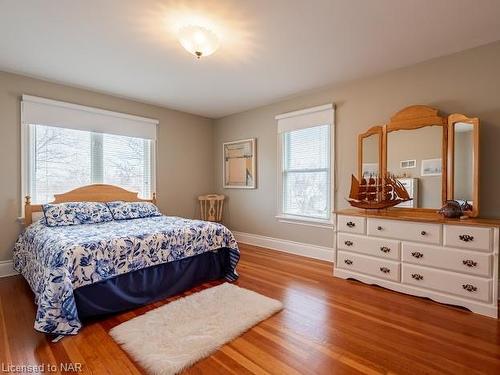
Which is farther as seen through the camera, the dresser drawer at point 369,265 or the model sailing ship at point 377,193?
the model sailing ship at point 377,193

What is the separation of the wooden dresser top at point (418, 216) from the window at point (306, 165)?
80 cm

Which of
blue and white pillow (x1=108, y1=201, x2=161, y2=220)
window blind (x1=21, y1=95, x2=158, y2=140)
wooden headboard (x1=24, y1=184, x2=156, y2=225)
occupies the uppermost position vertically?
window blind (x1=21, y1=95, x2=158, y2=140)

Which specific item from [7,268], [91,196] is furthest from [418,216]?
[7,268]

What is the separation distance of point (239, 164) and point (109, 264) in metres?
3.02

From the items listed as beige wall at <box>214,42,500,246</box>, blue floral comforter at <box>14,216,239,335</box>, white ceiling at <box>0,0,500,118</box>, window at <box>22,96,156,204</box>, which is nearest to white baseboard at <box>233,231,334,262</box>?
beige wall at <box>214,42,500,246</box>

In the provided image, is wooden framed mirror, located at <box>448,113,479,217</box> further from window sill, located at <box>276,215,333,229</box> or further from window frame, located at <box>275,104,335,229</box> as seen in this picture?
window sill, located at <box>276,215,333,229</box>

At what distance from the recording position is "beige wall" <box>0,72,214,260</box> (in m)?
3.20

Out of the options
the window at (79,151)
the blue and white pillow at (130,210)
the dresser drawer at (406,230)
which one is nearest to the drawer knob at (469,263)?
the dresser drawer at (406,230)

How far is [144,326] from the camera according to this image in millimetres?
2039

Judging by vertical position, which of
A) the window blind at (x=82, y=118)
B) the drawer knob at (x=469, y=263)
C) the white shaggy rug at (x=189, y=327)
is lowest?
the white shaggy rug at (x=189, y=327)

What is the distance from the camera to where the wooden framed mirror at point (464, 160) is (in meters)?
2.53

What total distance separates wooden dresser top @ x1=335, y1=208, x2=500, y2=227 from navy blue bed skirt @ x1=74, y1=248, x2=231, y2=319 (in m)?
1.59

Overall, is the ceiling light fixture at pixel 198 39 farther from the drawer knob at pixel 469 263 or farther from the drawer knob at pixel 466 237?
the drawer knob at pixel 469 263

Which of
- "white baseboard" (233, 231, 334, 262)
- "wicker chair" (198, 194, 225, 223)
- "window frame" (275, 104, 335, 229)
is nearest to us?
"window frame" (275, 104, 335, 229)
